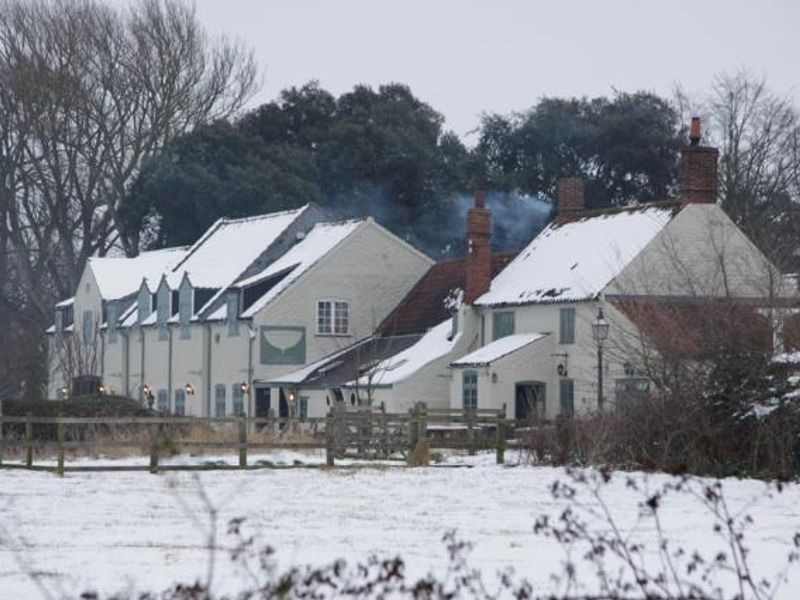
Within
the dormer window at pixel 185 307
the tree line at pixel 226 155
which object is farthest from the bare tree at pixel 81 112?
the dormer window at pixel 185 307

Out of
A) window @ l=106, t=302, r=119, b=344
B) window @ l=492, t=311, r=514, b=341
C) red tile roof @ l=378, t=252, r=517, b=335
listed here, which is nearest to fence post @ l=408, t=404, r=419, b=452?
window @ l=492, t=311, r=514, b=341

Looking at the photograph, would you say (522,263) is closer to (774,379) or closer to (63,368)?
(63,368)

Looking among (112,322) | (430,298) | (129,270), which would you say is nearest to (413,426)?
(430,298)

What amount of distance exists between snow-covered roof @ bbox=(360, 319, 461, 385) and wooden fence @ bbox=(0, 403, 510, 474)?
13332 millimetres

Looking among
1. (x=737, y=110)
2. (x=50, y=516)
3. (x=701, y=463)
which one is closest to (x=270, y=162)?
(x=737, y=110)

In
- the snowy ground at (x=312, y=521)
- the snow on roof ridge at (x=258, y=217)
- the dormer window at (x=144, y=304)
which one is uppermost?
the snow on roof ridge at (x=258, y=217)

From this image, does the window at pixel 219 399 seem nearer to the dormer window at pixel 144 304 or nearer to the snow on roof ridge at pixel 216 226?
the dormer window at pixel 144 304

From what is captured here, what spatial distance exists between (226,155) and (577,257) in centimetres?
2662

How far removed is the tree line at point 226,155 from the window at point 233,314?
13487 mm

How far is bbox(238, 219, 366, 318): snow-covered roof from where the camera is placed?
2687 inches

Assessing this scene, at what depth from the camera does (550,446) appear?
3900cm

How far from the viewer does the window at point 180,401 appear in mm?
71000

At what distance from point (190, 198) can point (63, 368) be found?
424 inches

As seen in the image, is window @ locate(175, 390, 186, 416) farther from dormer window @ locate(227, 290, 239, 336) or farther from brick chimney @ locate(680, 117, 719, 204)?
brick chimney @ locate(680, 117, 719, 204)
